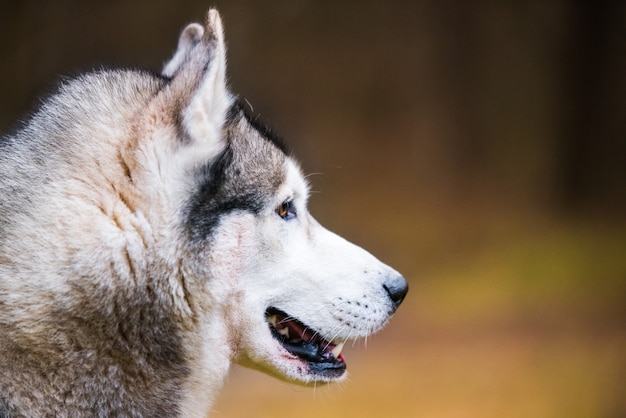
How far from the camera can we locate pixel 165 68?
3062mm

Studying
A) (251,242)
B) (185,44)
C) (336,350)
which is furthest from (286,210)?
(185,44)

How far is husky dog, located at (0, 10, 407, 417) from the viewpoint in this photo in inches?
85.7

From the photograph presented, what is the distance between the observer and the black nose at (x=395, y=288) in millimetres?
2736

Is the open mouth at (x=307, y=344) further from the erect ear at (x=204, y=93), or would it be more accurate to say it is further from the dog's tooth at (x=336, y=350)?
the erect ear at (x=204, y=93)

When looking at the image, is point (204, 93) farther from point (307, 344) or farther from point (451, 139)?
point (451, 139)

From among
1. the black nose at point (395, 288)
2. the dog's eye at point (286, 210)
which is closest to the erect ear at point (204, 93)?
the dog's eye at point (286, 210)

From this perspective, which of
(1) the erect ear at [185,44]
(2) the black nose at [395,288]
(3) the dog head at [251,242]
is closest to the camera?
(3) the dog head at [251,242]

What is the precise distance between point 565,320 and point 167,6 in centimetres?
404

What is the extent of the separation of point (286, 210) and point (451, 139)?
→ 3996 millimetres

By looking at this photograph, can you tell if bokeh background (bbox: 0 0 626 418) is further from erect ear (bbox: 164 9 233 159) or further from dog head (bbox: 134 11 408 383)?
erect ear (bbox: 164 9 233 159)

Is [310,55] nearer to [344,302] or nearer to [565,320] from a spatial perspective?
[565,320]

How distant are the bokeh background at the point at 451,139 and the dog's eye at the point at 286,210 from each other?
3.42m

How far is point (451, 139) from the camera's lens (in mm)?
6387

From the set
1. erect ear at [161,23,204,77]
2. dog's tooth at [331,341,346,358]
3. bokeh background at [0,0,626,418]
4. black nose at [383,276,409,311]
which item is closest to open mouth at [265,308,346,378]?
dog's tooth at [331,341,346,358]
